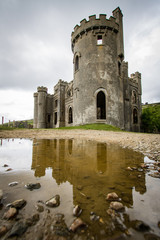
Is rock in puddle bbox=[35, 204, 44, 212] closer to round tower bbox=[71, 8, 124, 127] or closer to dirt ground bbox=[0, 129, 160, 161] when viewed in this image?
dirt ground bbox=[0, 129, 160, 161]

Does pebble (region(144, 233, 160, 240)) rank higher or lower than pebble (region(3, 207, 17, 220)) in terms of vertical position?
lower

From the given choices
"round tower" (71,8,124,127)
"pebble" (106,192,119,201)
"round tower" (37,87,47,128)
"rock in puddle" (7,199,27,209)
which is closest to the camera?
"rock in puddle" (7,199,27,209)

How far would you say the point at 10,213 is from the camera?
850mm

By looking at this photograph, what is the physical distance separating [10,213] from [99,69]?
14141 millimetres

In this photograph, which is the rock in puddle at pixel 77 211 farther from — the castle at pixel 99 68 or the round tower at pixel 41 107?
the round tower at pixel 41 107

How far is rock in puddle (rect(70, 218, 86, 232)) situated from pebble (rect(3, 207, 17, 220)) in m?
0.43

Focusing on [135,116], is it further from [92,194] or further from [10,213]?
[10,213]

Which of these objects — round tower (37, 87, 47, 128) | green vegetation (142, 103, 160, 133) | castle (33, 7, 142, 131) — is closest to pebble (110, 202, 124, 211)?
castle (33, 7, 142, 131)

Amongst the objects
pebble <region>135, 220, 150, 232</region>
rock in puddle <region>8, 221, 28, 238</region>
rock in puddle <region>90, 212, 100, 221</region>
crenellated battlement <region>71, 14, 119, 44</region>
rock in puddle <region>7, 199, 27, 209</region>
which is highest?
crenellated battlement <region>71, 14, 119, 44</region>

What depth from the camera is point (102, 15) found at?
526 inches

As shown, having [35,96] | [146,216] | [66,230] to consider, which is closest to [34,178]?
[66,230]

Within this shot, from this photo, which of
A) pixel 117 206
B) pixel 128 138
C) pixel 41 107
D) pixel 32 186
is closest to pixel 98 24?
pixel 128 138

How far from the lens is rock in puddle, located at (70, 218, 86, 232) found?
0.76 metres

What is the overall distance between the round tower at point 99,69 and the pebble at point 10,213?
12093mm
